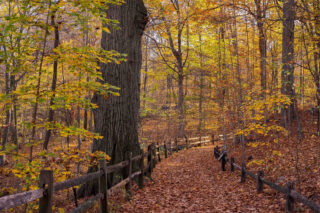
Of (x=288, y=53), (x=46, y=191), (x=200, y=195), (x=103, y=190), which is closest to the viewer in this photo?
(x=46, y=191)

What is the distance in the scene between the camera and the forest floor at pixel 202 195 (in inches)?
251

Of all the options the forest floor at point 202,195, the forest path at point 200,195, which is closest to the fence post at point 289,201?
the forest floor at point 202,195

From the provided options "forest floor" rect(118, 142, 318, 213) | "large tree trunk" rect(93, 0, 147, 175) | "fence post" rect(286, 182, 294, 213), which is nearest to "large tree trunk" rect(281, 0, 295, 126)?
"forest floor" rect(118, 142, 318, 213)

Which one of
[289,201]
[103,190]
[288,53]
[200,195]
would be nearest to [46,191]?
[103,190]

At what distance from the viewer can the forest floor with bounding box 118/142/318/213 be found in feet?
20.9

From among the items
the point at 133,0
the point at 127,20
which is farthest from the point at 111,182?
the point at 133,0

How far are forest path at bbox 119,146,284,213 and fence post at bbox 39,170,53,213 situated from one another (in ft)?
9.90

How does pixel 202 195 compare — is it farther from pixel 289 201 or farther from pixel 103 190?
pixel 103 190

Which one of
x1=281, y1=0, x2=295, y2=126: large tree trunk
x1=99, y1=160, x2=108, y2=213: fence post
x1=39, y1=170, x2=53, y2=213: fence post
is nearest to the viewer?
x1=39, y1=170, x2=53, y2=213: fence post

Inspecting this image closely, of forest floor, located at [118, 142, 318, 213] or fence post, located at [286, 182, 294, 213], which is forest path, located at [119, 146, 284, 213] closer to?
forest floor, located at [118, 142, 318, 213]

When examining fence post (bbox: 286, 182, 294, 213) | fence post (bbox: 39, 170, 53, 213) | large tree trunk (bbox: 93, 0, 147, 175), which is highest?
large tree trunk (bbox: 93, 0, 147, 175)

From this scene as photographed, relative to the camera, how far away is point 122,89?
26.3 feet

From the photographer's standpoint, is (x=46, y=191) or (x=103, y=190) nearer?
(x=46, y=191)

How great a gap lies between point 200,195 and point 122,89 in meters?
4.19
